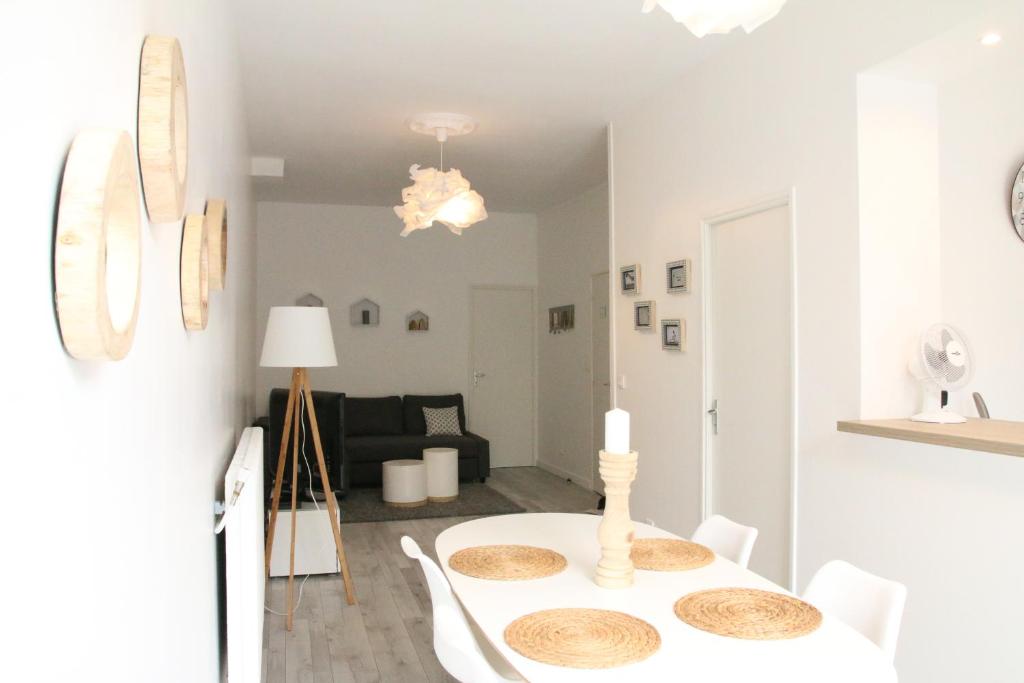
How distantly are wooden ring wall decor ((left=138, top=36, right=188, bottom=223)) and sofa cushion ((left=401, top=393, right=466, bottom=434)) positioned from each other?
7.17 meters

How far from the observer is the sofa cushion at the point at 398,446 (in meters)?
7.62

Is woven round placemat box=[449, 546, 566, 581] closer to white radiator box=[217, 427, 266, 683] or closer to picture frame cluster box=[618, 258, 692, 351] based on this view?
white radiator box=[217, 427, 266, 683]

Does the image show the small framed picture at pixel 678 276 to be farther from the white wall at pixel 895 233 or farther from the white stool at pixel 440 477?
the white stool at pixel 440 477

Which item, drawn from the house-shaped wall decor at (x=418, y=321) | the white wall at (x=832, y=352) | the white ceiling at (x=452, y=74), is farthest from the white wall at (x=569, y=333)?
the white wall at (x=832, y=352)

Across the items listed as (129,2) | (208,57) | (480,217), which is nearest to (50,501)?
(129,2)

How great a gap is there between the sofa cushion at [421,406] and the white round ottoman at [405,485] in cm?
161

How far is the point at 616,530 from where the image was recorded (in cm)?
207

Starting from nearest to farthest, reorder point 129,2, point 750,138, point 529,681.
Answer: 1. point 129,2
2. point 529,681
3. point 750,138

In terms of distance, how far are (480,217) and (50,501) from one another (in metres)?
4.32

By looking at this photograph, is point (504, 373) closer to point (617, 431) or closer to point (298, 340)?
point (298, 340)

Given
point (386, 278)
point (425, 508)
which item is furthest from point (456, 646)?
point (386, 278)

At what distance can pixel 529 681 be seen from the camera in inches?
60.7

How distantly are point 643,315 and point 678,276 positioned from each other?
0.47 m

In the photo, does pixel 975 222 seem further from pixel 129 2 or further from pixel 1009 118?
pixel 129 2
